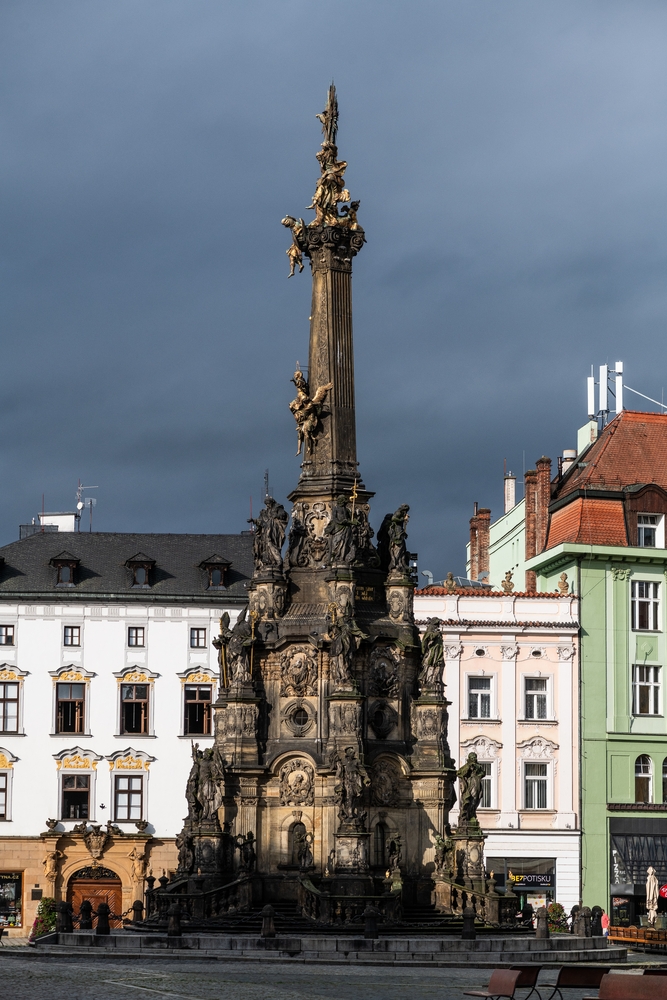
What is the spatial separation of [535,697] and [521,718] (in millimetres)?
1051

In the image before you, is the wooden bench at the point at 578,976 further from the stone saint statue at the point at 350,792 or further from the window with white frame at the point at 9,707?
the window with white frame at the point at 9,707

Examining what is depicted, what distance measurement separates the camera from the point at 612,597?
227 ft

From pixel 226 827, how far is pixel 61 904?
14.1 feet

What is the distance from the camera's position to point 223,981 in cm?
3266

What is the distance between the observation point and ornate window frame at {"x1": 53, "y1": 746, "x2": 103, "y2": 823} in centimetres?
6825

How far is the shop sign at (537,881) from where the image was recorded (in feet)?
215

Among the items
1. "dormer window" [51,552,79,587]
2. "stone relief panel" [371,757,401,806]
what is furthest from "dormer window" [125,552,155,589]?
"stone relief panel" [371,757,401,806]

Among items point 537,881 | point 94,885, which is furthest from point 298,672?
point 94,885

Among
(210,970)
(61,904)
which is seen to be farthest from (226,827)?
(210,970)

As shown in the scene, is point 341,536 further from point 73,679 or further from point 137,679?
point 73,679

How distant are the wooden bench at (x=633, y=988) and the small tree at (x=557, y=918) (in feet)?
102

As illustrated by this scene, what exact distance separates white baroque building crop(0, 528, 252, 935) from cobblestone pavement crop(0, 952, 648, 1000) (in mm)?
28317

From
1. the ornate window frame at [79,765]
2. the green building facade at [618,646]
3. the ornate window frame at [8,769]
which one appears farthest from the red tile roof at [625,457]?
the ornate window frame at [8,769]

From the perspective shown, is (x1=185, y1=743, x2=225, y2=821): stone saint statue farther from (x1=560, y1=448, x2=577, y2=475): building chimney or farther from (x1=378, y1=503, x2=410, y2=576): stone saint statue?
(x1=560, y1=448, x2=577, y2=475): building chimney
